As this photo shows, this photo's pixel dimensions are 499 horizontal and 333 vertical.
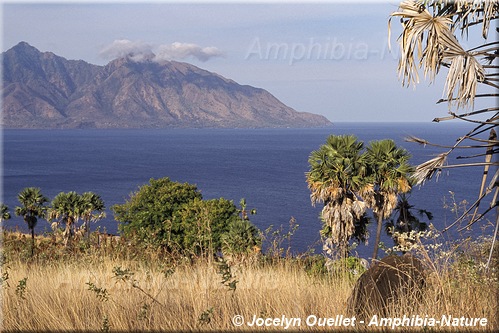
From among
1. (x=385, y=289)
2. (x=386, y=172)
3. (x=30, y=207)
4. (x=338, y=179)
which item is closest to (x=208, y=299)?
(x=385, y=289)

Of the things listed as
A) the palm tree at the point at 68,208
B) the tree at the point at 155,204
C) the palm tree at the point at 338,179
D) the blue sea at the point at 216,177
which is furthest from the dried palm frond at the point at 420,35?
the blue sea at the point at 216,177

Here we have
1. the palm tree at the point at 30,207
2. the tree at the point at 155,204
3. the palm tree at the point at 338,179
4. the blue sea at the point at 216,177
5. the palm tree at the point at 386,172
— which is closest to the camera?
the palm tree at the point at 338,179

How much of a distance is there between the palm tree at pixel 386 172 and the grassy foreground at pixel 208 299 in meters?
26.4

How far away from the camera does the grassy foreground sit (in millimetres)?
4277

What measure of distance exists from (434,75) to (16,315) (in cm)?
454

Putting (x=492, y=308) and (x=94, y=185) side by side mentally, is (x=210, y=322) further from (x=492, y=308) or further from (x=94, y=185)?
(x=94, y=185)

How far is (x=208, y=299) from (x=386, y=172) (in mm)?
28221

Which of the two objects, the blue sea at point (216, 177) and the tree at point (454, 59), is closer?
the tree at point (454, 59)

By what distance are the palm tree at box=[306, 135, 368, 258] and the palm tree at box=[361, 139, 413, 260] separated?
75 cm

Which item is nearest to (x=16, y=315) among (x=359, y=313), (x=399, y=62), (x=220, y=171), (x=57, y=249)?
(x=359, y=313)

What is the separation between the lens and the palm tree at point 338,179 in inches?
1232

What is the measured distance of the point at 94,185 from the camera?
108875 mm

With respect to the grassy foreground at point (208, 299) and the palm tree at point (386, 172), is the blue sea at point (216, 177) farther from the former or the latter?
the grassy foreground at point (208, 299)

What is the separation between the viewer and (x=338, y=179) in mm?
31547
